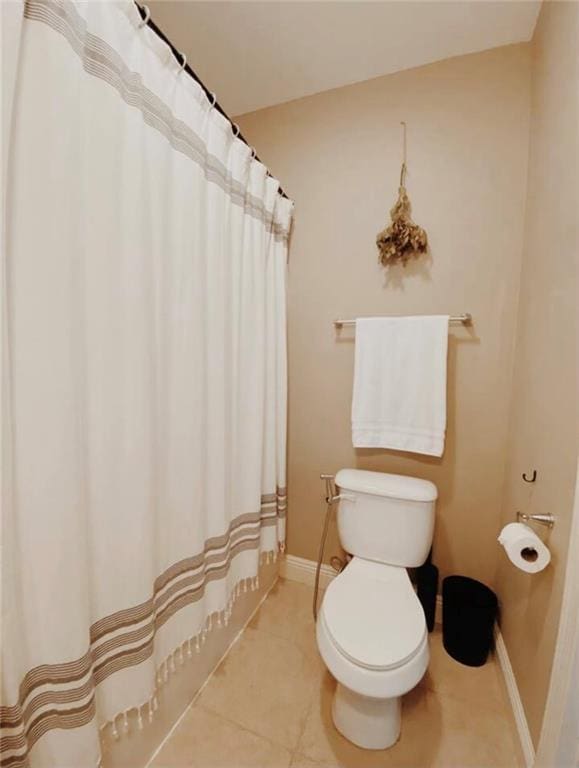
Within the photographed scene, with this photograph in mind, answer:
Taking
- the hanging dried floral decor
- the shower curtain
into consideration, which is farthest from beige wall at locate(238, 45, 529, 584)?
the shower curtain

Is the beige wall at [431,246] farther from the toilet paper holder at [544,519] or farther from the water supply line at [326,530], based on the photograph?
the toilet paper holder at [544,519]

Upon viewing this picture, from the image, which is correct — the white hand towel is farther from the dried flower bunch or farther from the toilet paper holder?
the toilet paper holder

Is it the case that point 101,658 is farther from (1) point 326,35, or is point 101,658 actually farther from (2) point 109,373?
(1) point 326,35

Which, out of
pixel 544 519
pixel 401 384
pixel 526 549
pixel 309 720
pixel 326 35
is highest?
pixel 326 35

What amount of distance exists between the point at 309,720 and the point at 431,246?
195 cm

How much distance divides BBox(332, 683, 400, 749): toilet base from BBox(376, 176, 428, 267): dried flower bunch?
1.69 metres

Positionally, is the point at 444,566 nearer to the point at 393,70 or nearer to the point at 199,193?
the point at 199,193

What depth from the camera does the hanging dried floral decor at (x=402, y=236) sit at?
1.44 m

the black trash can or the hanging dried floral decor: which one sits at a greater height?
the hanging dried floral decor

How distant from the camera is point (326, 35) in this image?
4.34 ft

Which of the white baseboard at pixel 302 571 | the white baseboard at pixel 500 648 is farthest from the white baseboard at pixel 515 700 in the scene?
the white baseboard at pixel 302 571

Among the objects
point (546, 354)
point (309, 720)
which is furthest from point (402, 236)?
point (309, 720)

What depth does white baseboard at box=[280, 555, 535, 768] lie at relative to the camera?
1.00m

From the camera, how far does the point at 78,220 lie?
0.63 metres
